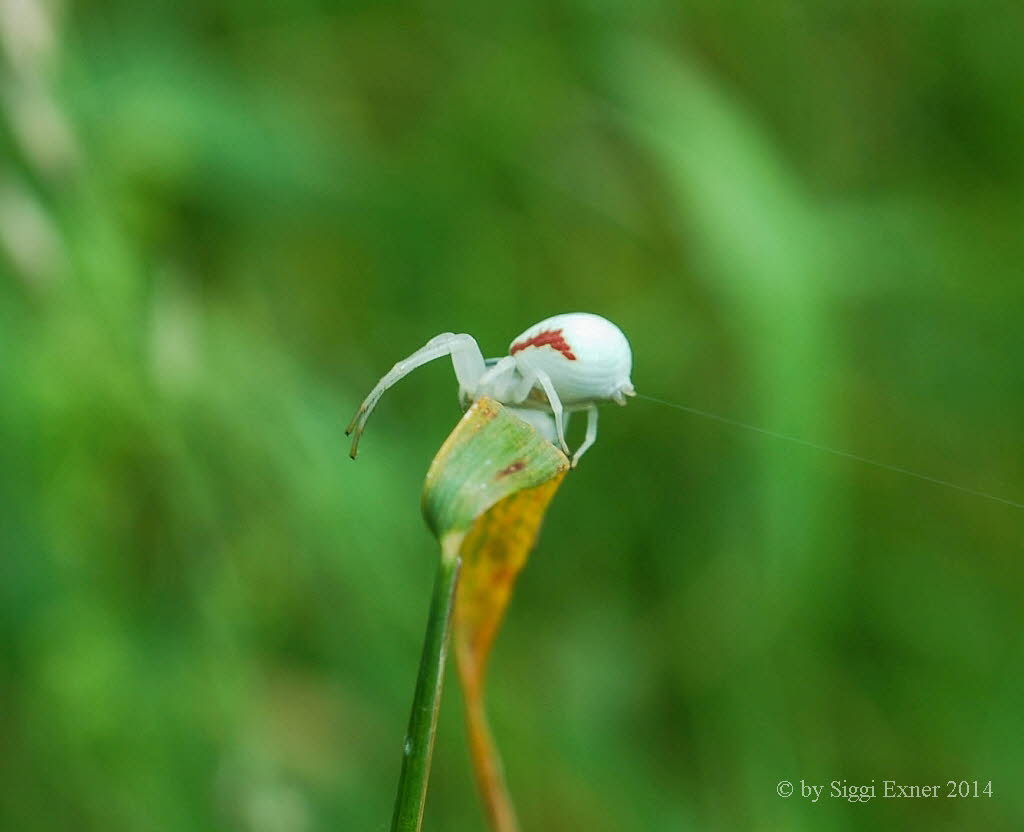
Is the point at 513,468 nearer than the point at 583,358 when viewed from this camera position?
Yes

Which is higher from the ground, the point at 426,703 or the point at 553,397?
the point at 553,397

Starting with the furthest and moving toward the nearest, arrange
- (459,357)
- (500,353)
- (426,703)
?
(500,353) < (459,357) < (426,703)

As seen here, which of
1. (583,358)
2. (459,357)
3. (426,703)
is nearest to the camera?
(426,703)

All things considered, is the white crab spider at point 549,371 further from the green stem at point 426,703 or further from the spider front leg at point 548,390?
the green stem at point 426,703

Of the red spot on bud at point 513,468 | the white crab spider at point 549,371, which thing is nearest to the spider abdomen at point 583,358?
the white crab spider at point 549,371

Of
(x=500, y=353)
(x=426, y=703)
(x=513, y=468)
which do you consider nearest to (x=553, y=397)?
(x=513, y=468)

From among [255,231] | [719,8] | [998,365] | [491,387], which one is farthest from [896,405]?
[491,387]

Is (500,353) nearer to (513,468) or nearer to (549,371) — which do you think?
(549,371)

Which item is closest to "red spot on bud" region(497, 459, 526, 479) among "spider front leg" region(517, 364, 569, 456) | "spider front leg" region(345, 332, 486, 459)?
"spider front leg" region(517, 364, 569, 456)
